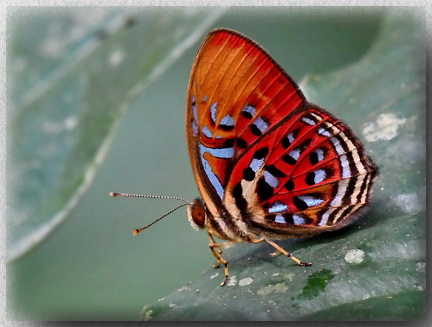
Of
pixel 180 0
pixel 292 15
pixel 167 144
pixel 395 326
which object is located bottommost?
pixel 395 326

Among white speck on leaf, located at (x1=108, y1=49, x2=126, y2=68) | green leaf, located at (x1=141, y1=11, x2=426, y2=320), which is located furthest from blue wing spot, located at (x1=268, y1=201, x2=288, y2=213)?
white speck on leaf, located at (x1=108, y1=49, x2=126, y2=68)

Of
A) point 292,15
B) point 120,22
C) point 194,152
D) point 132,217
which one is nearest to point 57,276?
point 132,217

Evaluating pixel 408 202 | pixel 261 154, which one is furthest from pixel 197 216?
pixel 408 202

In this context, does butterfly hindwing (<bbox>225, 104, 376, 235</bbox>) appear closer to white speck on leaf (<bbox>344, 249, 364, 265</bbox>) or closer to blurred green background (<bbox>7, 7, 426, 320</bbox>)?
white speck on leaf (<bbox>344, 249, 364, 265</bbox>)

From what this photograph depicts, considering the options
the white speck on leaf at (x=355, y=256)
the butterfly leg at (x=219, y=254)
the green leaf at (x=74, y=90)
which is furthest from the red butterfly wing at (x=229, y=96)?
the white speck on leaf at (x=355, y=256)

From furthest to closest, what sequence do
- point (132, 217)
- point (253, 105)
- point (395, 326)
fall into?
point (132, 217) → point (395, 326) → point (253, 105)

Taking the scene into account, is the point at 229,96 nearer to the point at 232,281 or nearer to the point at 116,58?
the point at 116,58

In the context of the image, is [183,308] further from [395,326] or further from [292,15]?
[292,15]
